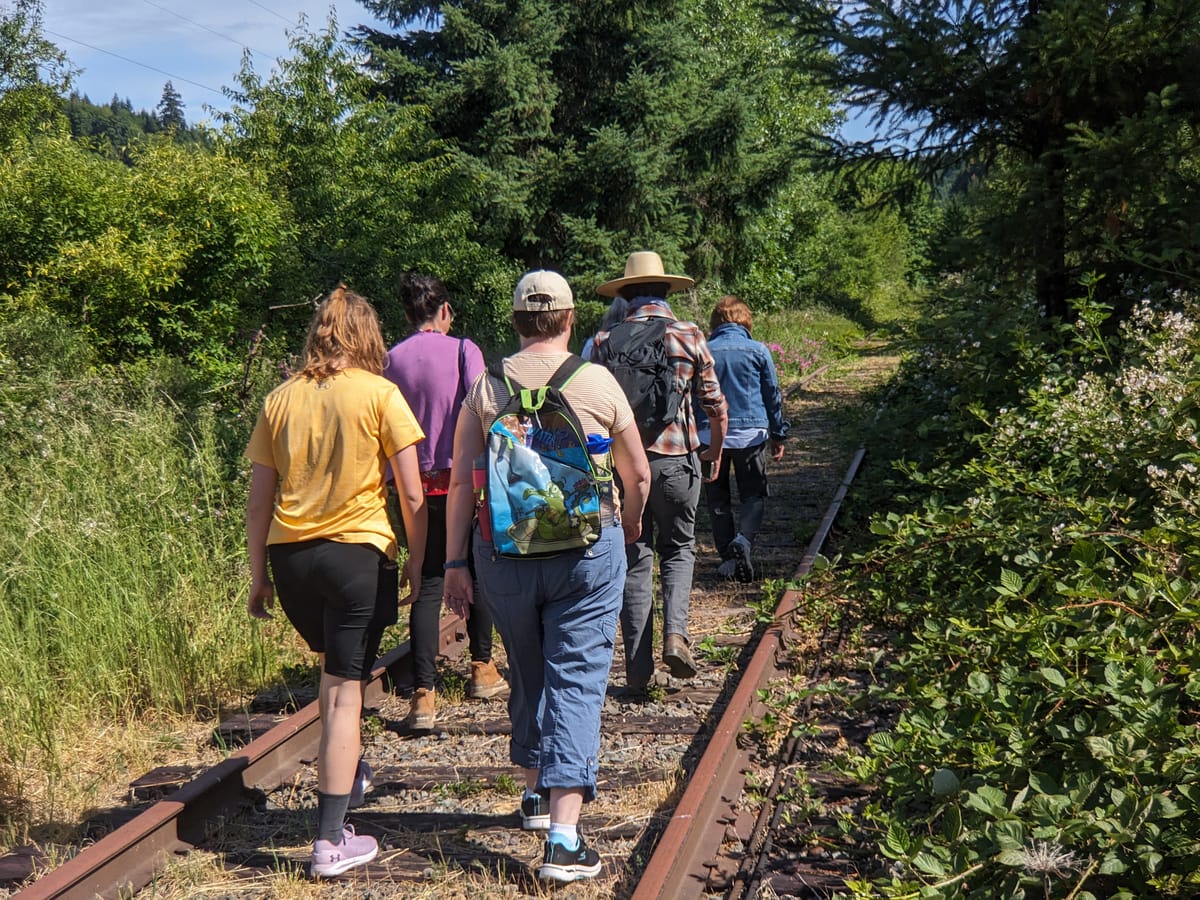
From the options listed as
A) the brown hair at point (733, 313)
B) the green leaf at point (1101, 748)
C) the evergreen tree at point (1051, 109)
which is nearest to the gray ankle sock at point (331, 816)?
the green leaf at point (1101, 748)

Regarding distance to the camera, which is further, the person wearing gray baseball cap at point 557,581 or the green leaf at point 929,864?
the person wearing gray baseball cap at point 557,581

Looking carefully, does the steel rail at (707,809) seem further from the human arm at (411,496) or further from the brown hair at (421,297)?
the brown hair at (421,297)

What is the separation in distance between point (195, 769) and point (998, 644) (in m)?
3.68

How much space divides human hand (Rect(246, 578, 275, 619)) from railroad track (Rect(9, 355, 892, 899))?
2.64 ft

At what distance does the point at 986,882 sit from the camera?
327 centimetres

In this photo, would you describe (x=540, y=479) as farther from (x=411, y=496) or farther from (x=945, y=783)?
(x=945, y=783)

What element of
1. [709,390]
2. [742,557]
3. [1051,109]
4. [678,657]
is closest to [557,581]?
[678,657]

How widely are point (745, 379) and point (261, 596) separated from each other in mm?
4593

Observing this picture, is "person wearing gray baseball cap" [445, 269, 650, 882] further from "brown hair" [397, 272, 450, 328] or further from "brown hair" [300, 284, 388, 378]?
"brown hair" [397, 272, 450, 328]

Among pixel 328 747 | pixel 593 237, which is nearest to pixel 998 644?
pixel 328 747

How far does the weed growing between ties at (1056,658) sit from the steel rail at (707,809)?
0.56 meters

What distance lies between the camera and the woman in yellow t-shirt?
4098mm

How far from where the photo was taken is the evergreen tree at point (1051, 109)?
770 cm

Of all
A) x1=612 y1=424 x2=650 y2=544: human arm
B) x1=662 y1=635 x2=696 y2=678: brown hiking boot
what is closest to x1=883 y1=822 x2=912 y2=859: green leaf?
Answer: x1=612 y1=424 x2=650 y2=544: human arm
